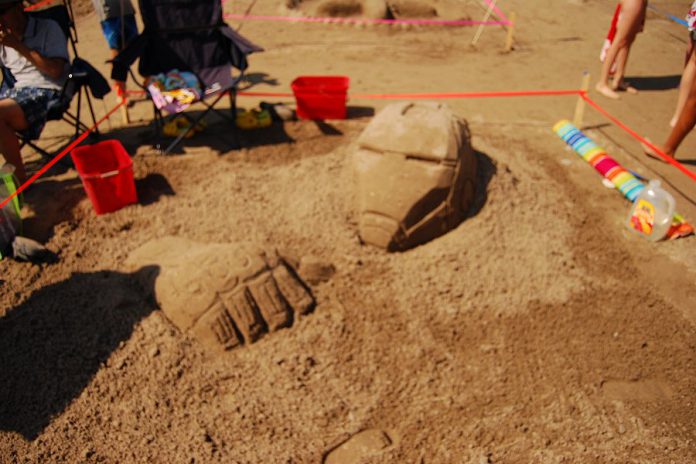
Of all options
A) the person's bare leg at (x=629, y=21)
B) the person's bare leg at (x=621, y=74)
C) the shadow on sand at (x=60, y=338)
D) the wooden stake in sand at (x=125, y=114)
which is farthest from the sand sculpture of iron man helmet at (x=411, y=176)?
the person's bare leg at (x=621, y=74)

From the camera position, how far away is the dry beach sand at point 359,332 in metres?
2.67

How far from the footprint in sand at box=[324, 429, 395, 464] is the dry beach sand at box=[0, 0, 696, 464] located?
0.01m

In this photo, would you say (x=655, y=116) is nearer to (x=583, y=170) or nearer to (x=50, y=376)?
(x=583, y=170)

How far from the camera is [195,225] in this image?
3.83 meters

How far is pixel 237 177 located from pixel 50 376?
80.3 inches

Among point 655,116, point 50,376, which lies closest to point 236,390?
point 50,376

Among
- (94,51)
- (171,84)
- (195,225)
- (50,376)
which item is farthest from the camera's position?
(94,51)

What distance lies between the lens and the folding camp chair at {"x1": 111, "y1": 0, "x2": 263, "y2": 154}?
16.0 feet

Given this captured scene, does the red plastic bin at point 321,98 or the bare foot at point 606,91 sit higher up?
the red plastic bin at point 321,98

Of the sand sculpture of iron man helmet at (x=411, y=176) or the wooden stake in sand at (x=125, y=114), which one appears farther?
the wooden stake in sand at (x=125, y=114)

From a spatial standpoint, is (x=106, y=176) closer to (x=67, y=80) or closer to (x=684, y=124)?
(x=67, y=80)

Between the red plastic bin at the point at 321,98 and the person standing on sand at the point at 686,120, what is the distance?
3.03 metres

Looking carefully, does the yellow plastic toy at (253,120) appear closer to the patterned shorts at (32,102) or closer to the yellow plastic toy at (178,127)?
the yellow plastic toy at (178,127)

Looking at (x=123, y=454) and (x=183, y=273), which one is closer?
(x=123, y=454)
